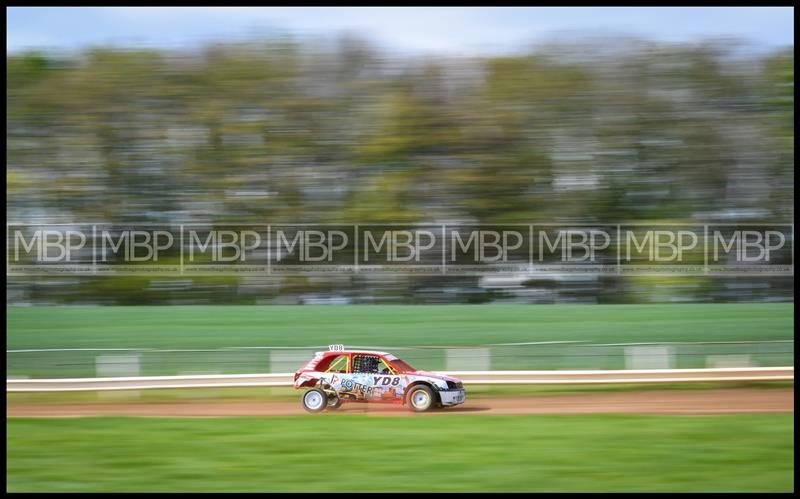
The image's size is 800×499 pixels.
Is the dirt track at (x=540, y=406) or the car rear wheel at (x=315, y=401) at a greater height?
the car rear wheel at (x=315, y=401)

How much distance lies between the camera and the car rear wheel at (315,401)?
8422mm

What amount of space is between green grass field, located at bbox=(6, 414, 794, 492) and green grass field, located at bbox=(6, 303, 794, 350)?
1.46 meters

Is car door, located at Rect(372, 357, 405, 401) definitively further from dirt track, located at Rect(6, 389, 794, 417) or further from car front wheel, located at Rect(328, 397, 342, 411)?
car front wheel, located at Rect(328, 397, 342, 411)

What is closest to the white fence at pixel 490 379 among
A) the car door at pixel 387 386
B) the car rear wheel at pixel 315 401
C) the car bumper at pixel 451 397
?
the car rear wheel at pixel 315 401

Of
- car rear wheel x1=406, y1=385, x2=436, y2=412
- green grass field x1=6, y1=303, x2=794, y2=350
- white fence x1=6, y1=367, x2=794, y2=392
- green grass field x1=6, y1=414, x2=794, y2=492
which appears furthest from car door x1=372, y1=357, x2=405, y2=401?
green grass field x1=6, y1=303, x2=794, y2=350

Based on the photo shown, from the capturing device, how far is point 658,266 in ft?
31.9

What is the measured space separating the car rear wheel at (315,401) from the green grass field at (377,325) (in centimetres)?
123

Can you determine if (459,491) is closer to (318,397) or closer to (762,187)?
(318,397)

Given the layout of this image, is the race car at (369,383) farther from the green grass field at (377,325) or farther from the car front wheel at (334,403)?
the green grass field at (377,325)

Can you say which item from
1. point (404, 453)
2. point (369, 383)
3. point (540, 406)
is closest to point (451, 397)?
point (369, 383)

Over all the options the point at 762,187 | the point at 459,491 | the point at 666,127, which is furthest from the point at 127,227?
the point at 762,187

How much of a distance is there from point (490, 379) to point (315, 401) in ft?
6.60

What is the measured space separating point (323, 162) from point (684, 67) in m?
4.34

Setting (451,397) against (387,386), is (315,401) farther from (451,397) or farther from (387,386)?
(451,397)
